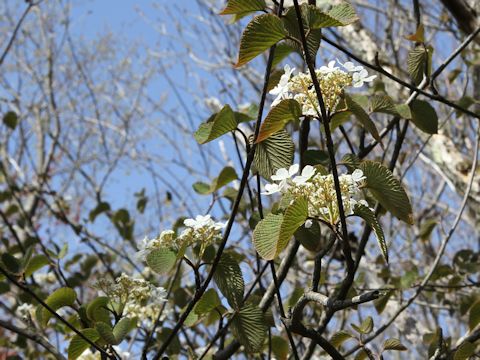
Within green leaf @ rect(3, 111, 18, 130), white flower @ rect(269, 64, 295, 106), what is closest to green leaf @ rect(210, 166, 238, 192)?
white flower @ rect(269, 64, 295, 106)

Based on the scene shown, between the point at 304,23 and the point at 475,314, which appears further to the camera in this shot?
the point at 475,314

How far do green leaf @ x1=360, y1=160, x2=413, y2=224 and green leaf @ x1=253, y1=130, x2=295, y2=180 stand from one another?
0.39ft

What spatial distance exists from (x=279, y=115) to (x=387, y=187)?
0.53ft

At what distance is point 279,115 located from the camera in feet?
2.39

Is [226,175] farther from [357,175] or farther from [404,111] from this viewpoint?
[357,175]

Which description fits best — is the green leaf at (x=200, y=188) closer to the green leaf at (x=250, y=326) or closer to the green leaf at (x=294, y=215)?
the green leaf at (x=250, y=326)

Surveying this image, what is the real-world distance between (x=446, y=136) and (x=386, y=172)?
4.87ft

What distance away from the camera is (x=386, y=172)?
2.41 ft

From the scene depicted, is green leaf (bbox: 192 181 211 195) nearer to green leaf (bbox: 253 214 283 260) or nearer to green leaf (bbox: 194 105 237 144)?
green leaf (bbox: 194 105 237 144)

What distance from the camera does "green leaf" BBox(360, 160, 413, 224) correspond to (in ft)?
2.41

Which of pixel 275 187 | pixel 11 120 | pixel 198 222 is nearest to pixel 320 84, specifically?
pixel 275 187

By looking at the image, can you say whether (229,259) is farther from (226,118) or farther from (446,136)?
(446,136)

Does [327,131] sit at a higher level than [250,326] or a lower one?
higher

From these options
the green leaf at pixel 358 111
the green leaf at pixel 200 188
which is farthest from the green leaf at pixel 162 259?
the green leaf at pixel 200 188
